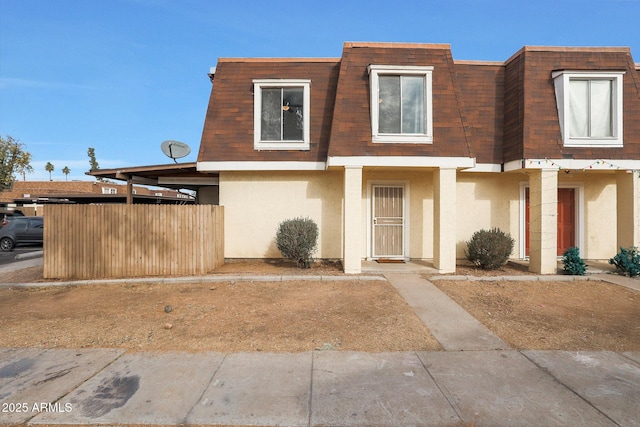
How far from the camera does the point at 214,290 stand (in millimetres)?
7137

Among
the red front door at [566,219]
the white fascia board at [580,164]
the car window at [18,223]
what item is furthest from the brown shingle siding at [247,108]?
the car window at [18,223]

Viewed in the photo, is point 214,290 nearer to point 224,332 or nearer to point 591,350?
point 224,332

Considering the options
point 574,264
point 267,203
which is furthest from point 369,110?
point 574,264

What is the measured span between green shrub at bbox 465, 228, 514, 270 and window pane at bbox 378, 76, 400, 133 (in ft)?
12.0

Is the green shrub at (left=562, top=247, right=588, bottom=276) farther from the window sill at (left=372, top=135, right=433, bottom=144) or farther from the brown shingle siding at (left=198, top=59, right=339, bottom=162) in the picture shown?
the brown shingle siding at (left=198, top=59, right=339, bottom=162)

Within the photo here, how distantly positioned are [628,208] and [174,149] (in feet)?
44.2

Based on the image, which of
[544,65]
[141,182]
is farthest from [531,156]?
[141,182]

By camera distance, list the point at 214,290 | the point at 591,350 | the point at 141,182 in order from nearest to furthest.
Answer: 1. the point at 591,350
2. the point at 214,290
3. the point at 141,182

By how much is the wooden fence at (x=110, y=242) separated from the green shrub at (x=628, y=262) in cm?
1113

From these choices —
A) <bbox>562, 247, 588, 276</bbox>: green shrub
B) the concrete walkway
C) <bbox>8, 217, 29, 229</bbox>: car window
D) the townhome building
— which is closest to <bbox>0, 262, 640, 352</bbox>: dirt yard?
the concrete walkway

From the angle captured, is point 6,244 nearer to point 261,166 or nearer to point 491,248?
point 261,166

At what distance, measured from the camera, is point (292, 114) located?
33.4 ft

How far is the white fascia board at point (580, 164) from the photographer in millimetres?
8922

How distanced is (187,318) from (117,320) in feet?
3.67
